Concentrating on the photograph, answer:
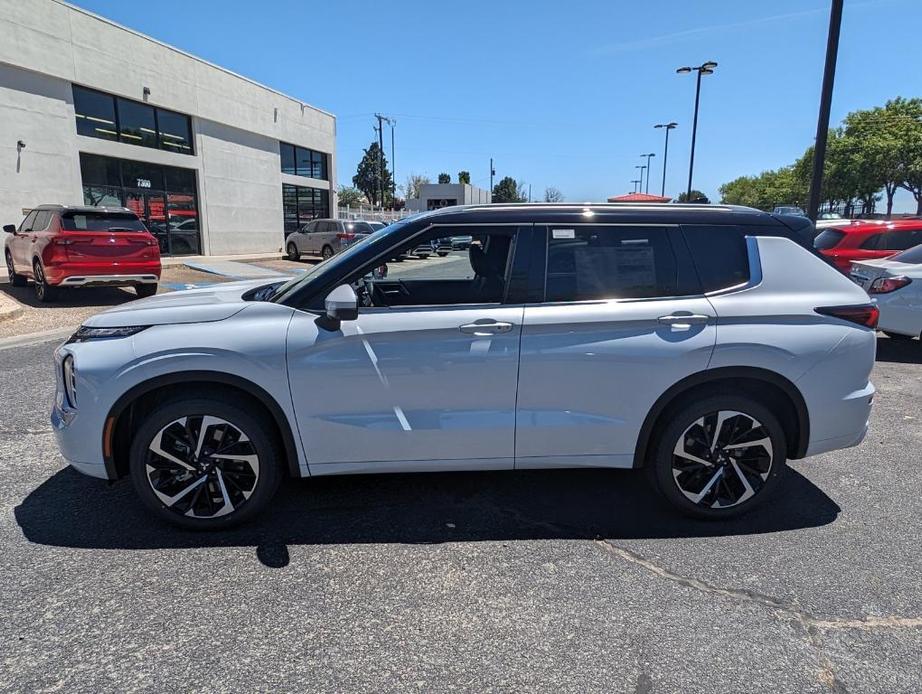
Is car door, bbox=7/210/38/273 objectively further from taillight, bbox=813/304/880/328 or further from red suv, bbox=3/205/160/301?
taillight, bbox=813/304/880/328

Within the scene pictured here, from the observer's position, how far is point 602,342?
3.17m

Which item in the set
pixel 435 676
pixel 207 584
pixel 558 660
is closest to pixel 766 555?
pixel 558 660

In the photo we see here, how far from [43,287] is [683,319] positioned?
38.3 ft

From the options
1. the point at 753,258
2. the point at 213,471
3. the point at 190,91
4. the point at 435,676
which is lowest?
the point at 435,676

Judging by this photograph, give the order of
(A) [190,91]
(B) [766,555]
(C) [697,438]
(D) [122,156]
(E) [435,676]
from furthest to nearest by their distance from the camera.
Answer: (A) [190,91] → (D) [122,156] → (C) [697,438] → (B) [766,555] → (E) [435,676]

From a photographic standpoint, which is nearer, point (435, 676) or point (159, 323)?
point (435, 676)

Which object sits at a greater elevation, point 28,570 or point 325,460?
point 325,460

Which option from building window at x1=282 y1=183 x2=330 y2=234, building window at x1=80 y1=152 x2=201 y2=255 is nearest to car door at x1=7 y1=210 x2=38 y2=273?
building window at x1=80 y1=152 x2=201 y2=255

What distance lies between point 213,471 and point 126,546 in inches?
22.4

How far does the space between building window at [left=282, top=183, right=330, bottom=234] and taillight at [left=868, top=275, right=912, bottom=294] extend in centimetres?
2555

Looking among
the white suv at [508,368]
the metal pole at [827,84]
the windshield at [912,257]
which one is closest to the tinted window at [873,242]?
the metal pole at [827,84]

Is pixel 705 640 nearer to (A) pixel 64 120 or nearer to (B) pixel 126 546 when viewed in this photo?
(B) pixel 126 546

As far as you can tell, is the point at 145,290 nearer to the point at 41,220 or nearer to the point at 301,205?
the point at 41,220

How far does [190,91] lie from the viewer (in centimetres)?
2161
